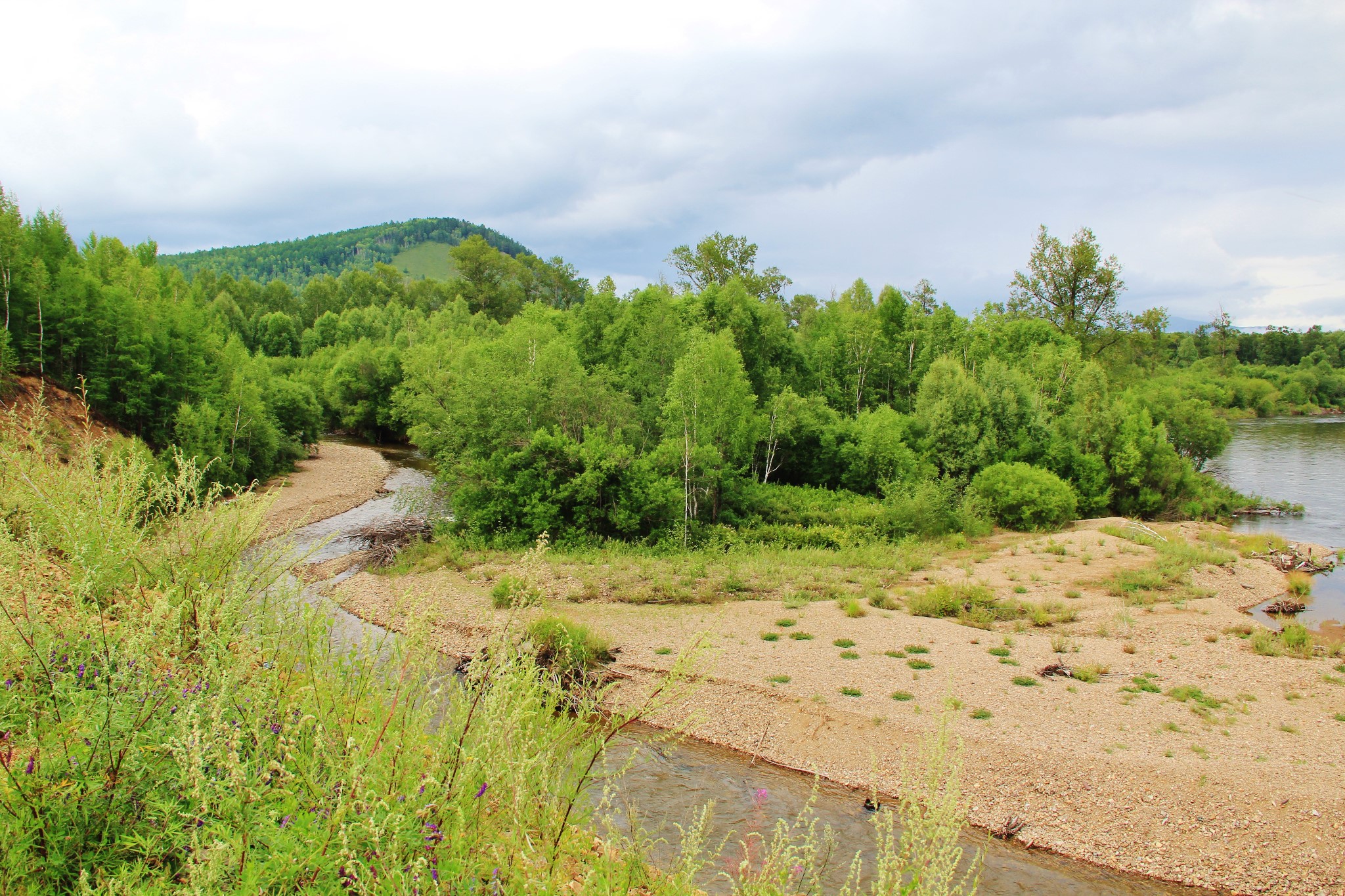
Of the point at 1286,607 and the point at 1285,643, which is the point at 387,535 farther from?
the point at 1286,607

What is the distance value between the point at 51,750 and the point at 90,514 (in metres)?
3.17

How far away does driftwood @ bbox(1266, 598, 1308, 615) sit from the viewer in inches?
778

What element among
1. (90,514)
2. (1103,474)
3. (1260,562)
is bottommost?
(1260,562)

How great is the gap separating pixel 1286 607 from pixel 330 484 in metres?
40.8

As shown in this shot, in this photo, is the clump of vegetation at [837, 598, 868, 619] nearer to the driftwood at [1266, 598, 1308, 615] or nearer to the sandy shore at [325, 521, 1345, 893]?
the sandy shore at [325, 521, 1345, 893]

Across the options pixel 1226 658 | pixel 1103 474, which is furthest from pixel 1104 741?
pixel 1103 474

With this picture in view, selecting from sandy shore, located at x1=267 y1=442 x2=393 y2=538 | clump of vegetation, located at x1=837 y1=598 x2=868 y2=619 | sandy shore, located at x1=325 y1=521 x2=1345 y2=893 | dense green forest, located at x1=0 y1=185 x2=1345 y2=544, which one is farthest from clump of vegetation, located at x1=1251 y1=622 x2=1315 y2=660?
sandy shore, located at x1=267 y1=442 x2=393 y2=538

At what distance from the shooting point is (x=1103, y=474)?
34.0 meters

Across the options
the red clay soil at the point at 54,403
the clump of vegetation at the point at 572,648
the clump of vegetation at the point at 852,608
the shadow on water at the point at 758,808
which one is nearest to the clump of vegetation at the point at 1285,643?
the clump of vegetation at the point at 852,608

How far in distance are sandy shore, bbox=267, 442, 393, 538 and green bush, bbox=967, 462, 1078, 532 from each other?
90.9 feet

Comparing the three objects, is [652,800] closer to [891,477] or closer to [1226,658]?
Result: [1226,658]

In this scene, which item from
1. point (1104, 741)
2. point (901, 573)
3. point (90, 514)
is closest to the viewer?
point (90, 514)

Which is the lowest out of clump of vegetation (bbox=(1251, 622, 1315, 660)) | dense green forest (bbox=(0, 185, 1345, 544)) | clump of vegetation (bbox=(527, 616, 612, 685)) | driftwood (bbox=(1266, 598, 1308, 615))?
driftwood (bbox=(1266, 598, 1308, 615))

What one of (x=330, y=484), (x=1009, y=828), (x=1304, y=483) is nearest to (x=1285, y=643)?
(x=1009, y=828)
